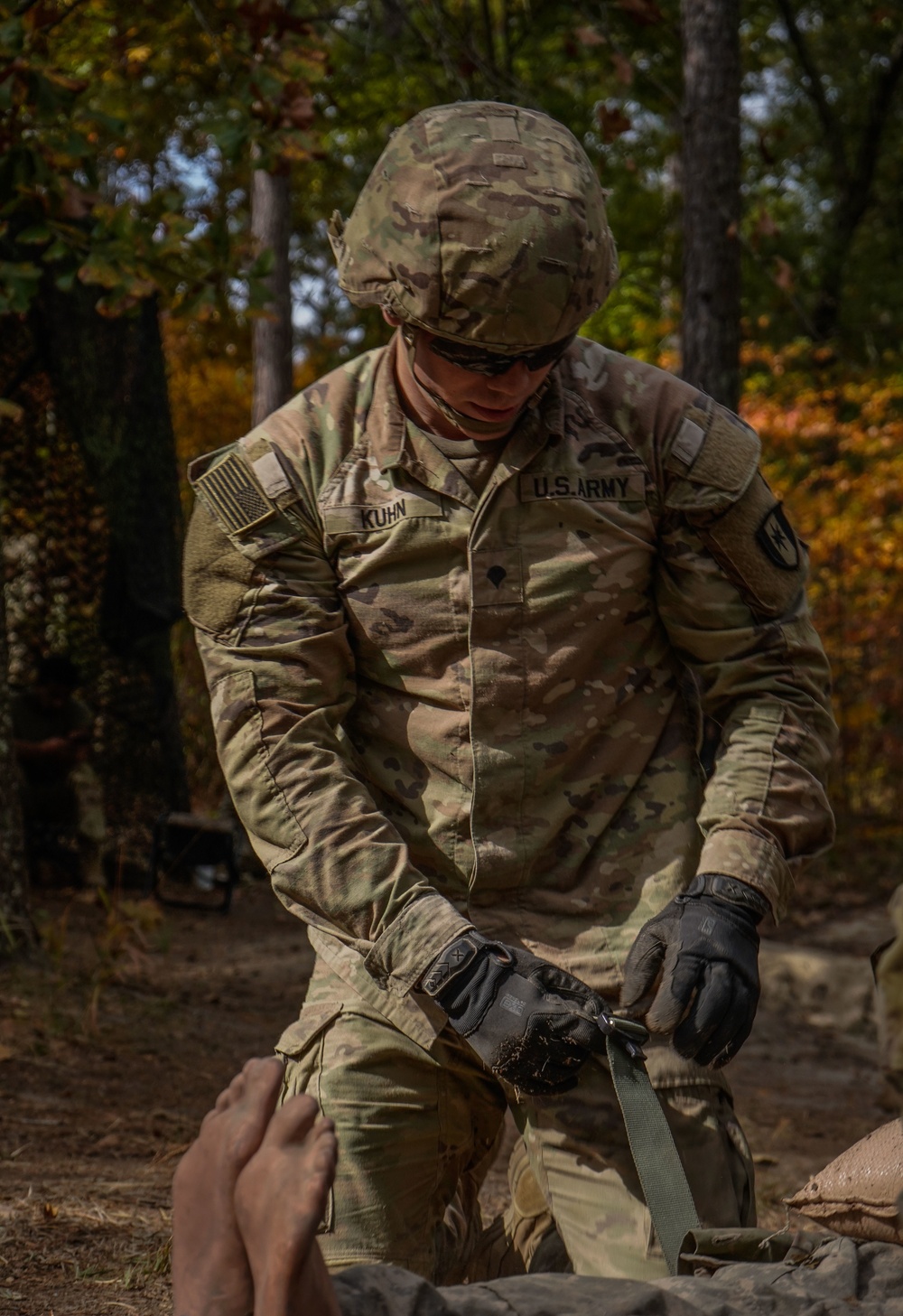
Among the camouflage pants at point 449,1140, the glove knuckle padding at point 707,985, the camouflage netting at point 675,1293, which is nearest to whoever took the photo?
the camouflage netting at point 675,1293

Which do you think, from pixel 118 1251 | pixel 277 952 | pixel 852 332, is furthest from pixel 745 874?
pixel 852 332

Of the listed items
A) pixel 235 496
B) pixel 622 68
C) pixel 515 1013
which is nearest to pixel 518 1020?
pixel 515 1013

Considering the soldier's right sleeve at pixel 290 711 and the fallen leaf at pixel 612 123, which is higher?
the fallen leaf at pixel 612 123

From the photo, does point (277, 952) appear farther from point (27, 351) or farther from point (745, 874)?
point (745, 874)

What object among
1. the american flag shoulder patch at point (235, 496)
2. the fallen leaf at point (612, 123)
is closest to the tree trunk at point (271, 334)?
the fallen leaf at point (612, 123)

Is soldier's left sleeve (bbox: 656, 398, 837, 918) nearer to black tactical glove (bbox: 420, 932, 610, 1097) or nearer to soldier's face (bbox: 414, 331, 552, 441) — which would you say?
soldier's face (bbox: 414, 331, 552, 441)

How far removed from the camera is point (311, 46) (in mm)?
5039

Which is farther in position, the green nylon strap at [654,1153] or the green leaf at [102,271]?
the green leaf at [102,271]

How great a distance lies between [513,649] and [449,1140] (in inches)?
33.5

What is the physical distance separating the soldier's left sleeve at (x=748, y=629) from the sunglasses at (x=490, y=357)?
0.27 m

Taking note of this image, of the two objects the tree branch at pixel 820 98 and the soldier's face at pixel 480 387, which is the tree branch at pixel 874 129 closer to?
the tree branch at pixel 820 98

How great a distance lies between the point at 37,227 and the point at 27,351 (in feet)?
9.52

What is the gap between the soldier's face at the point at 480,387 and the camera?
250 centimetres

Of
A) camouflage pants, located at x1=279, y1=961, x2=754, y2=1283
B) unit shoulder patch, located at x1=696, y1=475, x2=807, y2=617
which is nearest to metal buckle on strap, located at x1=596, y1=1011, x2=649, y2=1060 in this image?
camouflage pants, located at x1=279, y1=961, x2=754, y2=1283
